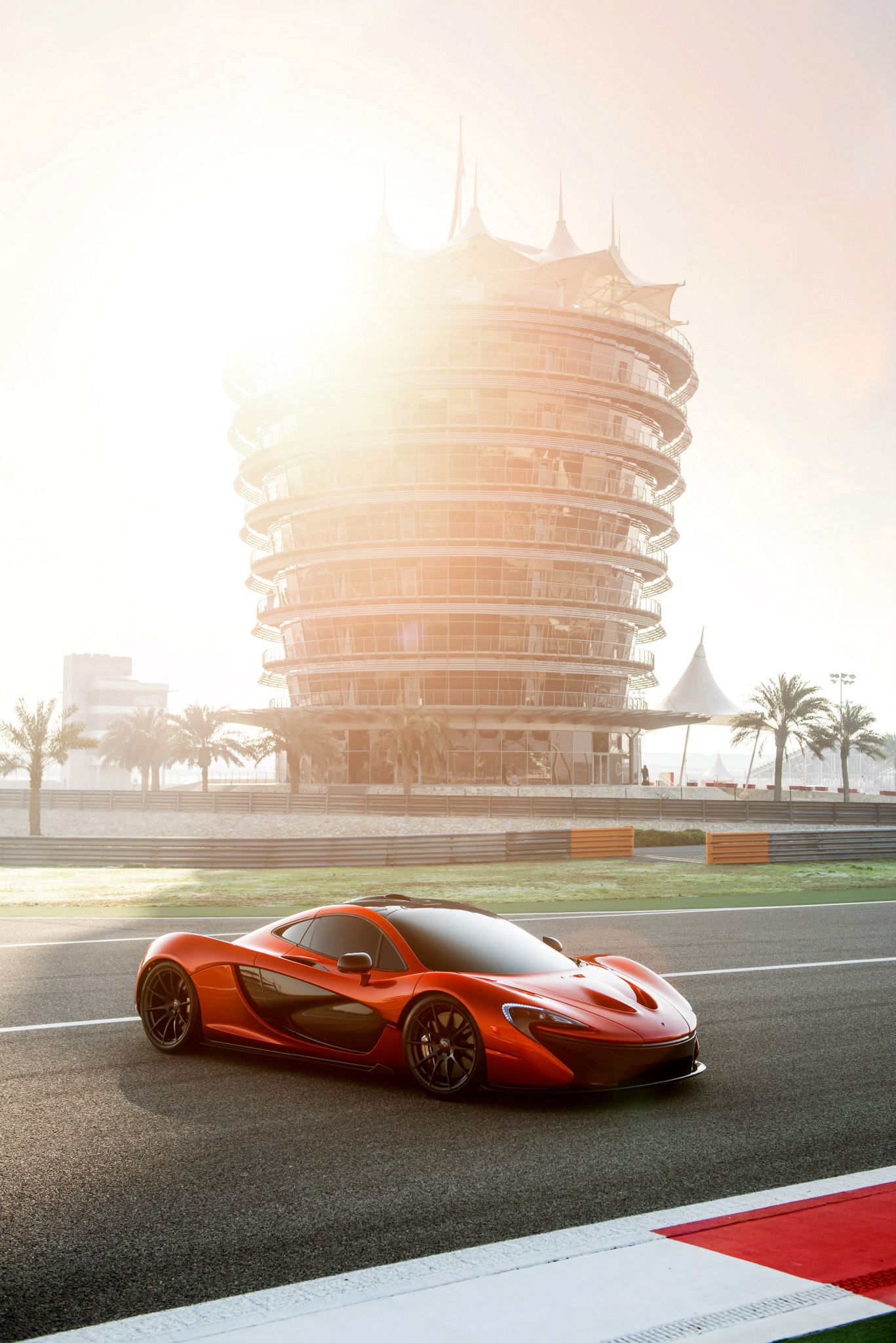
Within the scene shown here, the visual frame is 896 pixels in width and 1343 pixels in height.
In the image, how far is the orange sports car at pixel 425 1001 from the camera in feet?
23.2

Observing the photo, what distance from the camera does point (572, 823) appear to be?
47.6 meters

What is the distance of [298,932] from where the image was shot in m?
8.34

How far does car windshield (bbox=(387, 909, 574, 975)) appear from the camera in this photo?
7668mm

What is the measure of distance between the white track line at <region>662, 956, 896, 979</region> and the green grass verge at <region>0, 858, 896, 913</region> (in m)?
8.15

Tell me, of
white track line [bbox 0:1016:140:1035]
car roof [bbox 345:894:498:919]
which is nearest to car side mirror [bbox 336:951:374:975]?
car roof [bbox 345:894:498:919]

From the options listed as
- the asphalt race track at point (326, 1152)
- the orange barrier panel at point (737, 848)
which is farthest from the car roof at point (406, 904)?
the orange barrier panel at point (737, 848)

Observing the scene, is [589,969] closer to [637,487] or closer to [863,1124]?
[863,1124]

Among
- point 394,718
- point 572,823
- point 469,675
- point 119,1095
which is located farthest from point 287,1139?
point 469,675

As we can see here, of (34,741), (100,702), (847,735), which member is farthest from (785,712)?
(100,702)

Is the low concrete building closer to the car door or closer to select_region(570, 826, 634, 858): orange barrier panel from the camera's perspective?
select_region(570, 826, 634, 858): orange barrier panel

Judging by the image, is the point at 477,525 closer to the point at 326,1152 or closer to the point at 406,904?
the point at 406,904

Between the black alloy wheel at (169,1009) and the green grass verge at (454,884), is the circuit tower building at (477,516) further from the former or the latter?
the black alloy wheel at (169,1009)

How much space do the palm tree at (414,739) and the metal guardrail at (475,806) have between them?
7.55 m

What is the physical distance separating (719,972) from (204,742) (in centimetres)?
5435
